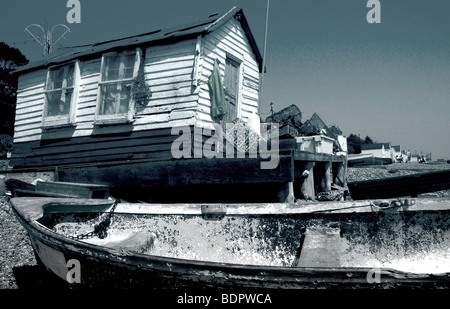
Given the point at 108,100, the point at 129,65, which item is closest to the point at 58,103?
the point at 108,100

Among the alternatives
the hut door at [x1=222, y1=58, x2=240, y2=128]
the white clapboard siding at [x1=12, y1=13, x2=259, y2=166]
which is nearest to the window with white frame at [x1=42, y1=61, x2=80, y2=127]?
the white clapboard siding at [x1=12, y1=13, x2=259, y2=166]

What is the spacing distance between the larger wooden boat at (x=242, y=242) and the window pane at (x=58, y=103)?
6.88 metres

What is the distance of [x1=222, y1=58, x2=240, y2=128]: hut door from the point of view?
29.7ft

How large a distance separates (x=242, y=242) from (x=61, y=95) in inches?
334

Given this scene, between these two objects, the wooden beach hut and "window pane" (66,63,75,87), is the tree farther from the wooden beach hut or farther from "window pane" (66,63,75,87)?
Result: "window pane" (66,63,75,87)

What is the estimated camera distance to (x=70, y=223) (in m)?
3.64

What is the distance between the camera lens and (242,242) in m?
3.55

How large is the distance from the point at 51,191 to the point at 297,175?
16.2 feet

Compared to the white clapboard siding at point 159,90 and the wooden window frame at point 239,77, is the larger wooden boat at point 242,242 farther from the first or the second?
the wooden window frame at point 239,77

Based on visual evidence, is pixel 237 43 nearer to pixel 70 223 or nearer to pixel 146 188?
pixel 146 188

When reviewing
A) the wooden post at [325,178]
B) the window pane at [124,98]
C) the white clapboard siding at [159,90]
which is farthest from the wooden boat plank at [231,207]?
the wooden post at [325,178]

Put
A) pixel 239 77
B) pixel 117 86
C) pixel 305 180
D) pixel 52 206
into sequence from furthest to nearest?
1. pixel 239 77
2. pixel 117 86
3. pixel 305 180
4. pixel 52 206

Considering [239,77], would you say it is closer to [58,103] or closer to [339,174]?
[339,174]
